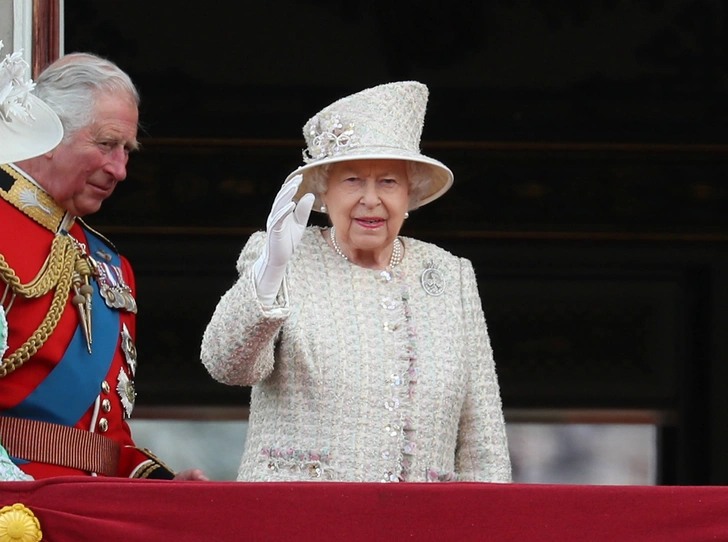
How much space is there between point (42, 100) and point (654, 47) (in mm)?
2693

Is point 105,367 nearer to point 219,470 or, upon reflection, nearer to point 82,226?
point 82,226

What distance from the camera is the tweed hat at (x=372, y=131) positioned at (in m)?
2.99

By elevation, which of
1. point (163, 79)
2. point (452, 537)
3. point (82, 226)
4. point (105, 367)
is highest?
point (163, 79)

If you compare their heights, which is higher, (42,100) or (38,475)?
(42,100)

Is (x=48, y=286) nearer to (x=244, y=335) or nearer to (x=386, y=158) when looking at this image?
(x=244, y=335)

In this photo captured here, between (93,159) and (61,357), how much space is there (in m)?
0.38

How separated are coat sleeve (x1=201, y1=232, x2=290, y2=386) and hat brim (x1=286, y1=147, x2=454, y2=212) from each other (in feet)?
0.88

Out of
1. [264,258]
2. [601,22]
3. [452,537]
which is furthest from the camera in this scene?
[601,22]

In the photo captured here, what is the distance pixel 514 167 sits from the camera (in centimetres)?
560

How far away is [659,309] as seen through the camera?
5844mm

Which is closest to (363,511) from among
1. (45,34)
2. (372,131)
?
(372,131)

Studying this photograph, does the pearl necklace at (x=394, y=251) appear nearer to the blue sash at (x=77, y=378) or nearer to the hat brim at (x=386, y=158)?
the hat brim at (x=386, y=158)

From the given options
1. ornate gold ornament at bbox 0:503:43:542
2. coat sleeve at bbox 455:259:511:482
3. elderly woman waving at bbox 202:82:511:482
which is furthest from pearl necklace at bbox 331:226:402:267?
ornate gold ornament at bbox 0:503:43:542

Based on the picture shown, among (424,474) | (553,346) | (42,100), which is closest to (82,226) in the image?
(42,100)
